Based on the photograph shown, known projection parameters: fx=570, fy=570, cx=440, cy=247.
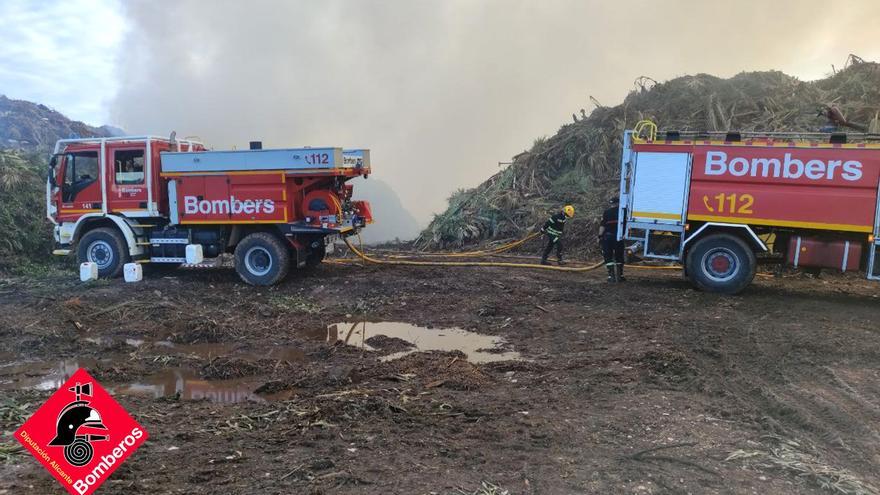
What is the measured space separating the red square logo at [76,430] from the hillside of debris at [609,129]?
12747 mm

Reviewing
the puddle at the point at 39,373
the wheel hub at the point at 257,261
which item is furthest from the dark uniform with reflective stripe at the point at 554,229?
the puddle at the point at 39,373

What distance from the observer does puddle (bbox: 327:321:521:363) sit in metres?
6.67

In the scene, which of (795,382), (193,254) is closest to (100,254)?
(193,254)

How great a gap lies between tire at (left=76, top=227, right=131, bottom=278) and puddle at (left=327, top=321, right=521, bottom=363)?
17.5ft

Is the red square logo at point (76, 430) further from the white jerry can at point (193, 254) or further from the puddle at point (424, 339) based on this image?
the white jerry can at point (193, 254)

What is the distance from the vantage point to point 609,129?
59.0 feet

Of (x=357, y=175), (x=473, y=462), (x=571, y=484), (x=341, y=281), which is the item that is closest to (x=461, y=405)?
(x=473, y=462)

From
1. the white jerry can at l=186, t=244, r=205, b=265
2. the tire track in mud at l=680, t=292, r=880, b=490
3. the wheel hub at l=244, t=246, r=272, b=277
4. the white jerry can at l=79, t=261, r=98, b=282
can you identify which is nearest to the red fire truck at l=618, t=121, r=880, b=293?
the tire track in mud at l=680, t=292, r=880, b=490

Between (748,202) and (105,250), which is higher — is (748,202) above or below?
above

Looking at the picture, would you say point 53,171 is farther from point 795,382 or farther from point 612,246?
point 795,382

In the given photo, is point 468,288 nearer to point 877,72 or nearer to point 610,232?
point 610,232

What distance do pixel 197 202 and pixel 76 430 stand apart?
28.0ft

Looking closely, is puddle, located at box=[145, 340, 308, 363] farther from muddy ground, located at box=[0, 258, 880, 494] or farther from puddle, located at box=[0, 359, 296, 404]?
puddle, located at box=[0, 359, 296, 404]

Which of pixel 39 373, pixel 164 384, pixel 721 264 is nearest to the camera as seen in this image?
pixel 164 384
